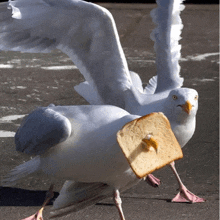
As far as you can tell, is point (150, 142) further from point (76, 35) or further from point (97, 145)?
point (76, 35)

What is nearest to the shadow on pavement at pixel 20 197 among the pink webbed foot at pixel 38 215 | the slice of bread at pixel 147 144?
the pink webbed foot at pixel 38 215

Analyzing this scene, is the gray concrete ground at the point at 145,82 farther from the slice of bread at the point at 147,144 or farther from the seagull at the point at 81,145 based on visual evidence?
the slice of bread at the point at 147,144

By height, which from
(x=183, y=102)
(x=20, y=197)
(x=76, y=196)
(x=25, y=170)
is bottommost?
(x=20, y=197)

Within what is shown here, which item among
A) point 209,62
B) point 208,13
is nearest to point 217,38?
point 209,62

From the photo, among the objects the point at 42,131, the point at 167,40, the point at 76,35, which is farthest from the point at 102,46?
the point at 42,131

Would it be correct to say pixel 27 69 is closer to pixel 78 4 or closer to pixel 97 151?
pixel 78 4

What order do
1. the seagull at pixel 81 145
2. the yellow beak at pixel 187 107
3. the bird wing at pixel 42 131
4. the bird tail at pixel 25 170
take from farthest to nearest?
1. the yellow beak at pixel 187 107
2. the bird tail at pixel 25 170
3. the bird wing at pixel 42 131
4. the seagull at pixel 81 145
